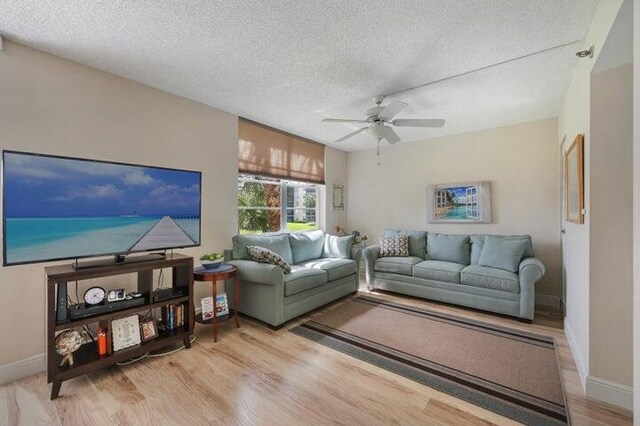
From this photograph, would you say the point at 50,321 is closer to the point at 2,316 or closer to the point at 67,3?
the point at 2,316

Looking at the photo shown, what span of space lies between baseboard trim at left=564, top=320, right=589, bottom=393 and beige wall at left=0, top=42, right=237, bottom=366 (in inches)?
134

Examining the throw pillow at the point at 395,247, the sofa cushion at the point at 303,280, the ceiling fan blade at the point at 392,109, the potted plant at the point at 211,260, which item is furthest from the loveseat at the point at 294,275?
the ceiling fan blade at the point at 392,109

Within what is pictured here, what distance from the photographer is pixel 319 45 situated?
208 centimetres

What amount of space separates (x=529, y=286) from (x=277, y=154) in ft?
11.6

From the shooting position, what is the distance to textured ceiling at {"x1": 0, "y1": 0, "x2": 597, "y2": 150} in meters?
1.71

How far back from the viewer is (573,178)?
7.78 feet

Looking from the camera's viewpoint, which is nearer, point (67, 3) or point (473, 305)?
point (67, 3)

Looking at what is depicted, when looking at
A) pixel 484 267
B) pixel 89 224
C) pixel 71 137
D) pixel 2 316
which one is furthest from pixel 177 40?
pixel 484 267

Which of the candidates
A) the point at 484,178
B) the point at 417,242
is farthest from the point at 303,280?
the point at 484,178

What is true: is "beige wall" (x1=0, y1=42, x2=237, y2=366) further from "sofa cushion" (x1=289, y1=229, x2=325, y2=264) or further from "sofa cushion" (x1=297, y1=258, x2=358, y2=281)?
"sofa cushion" (x1=297, y1=258, x2=358, y2=281)

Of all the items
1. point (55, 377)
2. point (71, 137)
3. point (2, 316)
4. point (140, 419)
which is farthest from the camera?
point (71, 137)

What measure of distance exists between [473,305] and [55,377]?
3.89 meters

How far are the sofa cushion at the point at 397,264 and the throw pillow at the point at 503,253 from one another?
0.85 metres

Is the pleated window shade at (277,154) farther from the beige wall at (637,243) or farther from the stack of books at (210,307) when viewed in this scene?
the beige wall at (637,243)
